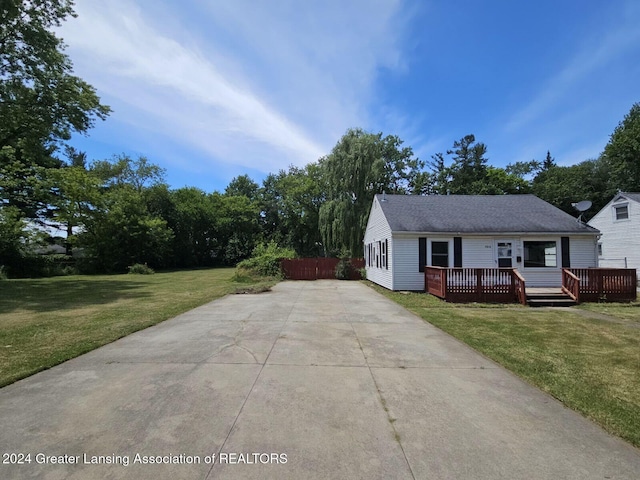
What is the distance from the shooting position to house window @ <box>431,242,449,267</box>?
1488 cm

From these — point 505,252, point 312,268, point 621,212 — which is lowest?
point 312,268

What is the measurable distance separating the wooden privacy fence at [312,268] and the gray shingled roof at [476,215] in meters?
5.79

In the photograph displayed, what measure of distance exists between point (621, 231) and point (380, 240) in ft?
51.8

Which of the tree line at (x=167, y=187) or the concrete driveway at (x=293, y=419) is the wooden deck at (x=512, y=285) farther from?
the tree line at (x=167, y=187)

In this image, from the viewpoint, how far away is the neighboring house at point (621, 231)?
1977 cm

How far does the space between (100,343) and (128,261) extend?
28.2 metres

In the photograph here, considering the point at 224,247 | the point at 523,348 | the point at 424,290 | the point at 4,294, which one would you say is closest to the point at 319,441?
the point at 523,348

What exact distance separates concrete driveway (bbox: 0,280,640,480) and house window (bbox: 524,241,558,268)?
447 inches

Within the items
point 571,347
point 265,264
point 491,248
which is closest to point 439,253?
point 491,248

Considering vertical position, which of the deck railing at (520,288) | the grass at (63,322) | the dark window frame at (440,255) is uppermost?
the dark window frame at (440,255)

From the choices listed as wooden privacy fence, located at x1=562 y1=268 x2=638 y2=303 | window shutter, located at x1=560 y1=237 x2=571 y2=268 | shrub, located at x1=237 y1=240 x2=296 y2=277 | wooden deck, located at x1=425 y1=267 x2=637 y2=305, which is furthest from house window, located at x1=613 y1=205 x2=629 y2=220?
shrub, located at x1=237 y1=240 x2=296 y2=277

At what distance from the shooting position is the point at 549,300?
11516 millimetres

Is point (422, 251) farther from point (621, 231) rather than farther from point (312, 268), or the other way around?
point (621, 231)

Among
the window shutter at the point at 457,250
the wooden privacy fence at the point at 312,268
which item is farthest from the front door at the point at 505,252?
the wooden privacy fence at the point at 312,268
